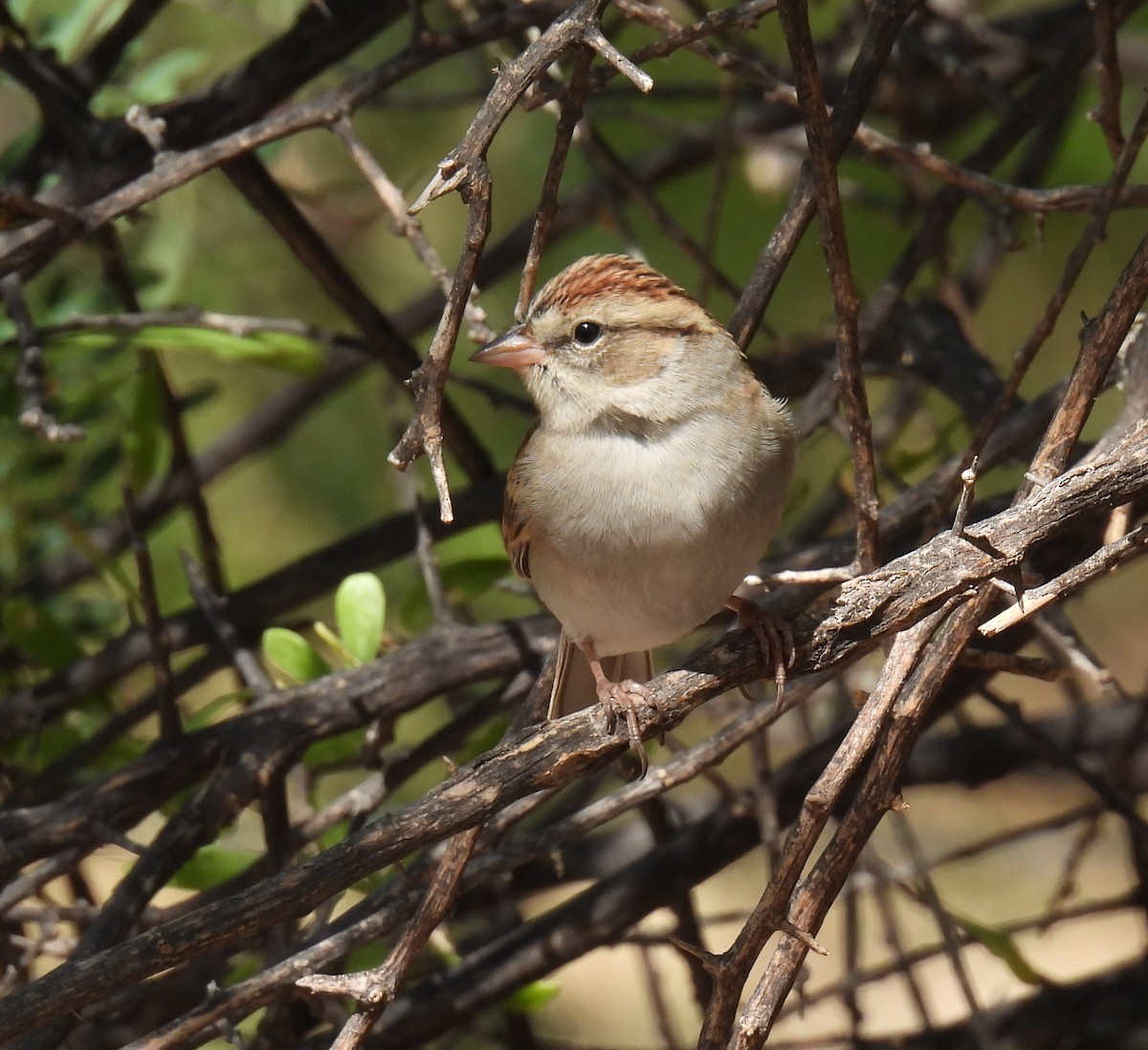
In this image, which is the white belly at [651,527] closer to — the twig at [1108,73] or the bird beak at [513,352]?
the bird beak at [513,352]

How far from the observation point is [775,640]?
2.06 m

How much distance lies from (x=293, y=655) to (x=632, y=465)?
70cm

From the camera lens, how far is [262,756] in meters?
2.50

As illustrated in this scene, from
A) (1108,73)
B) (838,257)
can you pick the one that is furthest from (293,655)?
(1108,73)

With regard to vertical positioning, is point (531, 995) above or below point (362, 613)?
below

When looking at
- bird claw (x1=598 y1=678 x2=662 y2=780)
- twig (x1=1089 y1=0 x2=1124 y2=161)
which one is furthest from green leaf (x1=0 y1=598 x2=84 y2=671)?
twig (x1=1089 y1=0 x2=1124 y2=161)

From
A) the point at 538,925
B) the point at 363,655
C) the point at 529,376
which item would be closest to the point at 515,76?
the point at 529,376

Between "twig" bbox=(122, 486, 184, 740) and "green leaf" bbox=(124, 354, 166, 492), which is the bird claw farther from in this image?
"green leaf" bbox=(124, 354, 166, 492)

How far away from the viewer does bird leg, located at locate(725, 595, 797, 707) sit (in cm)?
192

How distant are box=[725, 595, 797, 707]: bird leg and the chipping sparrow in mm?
72

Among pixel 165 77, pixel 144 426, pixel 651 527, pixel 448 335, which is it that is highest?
pixel 165 77

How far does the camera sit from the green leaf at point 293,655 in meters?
2.62

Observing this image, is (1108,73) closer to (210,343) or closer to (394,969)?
(210,343)

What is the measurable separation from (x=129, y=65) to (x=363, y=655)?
1.59 metres
